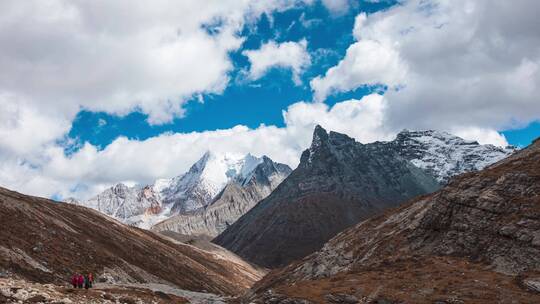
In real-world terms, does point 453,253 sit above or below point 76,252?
below

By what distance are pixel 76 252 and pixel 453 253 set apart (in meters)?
87.2

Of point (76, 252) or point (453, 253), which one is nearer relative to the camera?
point (453, 253)

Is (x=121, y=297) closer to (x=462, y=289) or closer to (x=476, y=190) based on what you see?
(x=462, y=289)

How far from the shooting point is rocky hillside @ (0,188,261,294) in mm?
98919

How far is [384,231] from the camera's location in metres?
108

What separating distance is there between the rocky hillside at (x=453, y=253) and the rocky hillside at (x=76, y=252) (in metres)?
43.5

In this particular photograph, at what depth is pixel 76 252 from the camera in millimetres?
121312

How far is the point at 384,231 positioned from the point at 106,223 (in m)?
119

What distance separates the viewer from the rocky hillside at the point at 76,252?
9892 cm

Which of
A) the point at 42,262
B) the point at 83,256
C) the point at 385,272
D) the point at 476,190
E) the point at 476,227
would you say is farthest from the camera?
the point at 83,256

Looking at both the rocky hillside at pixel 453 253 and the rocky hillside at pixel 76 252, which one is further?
the rocky hillside at pixel 76 252

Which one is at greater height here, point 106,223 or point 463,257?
point 106,223

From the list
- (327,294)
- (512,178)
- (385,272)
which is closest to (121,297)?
(327,294)

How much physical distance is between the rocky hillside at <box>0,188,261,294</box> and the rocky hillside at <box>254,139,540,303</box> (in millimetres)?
43469
